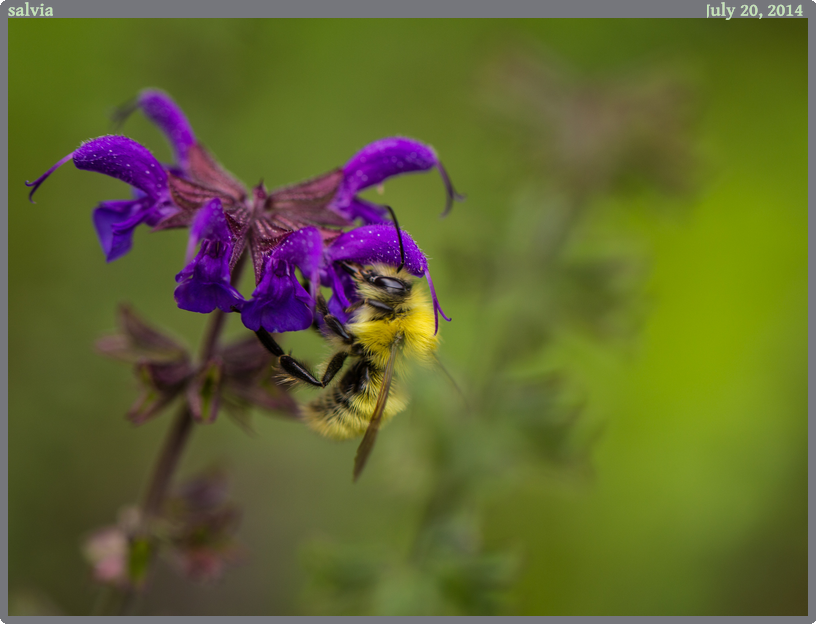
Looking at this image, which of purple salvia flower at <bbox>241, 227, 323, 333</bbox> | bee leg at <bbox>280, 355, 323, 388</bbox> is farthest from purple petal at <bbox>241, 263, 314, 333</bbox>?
bee leg at <bbox>280, 355, 323, 388</bbox>

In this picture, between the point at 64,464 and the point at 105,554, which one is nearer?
the point at 105,554

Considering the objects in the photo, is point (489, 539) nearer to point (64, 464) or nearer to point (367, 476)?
point (367, 476)

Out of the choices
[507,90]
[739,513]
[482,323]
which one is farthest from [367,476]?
[507,90]

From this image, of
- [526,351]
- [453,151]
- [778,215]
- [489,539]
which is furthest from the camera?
[453,151]

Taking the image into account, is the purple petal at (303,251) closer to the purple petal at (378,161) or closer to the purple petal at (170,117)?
the purple petal at (378,161)

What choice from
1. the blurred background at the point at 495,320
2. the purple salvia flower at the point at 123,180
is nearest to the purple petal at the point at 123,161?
the purple salvia flower at the point at 123,180

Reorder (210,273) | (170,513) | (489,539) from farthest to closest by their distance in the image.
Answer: (489,539) → (170,513) → (210,273)

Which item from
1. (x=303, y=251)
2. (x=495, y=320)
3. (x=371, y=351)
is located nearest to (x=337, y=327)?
(x=371, y=351)

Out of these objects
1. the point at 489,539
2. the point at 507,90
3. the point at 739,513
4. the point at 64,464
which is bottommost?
the point at 489,539
